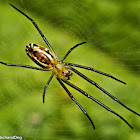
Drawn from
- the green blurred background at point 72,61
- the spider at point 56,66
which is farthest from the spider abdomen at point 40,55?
the green blurred background at point 72,61

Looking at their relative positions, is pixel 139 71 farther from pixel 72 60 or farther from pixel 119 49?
pixel 72 60

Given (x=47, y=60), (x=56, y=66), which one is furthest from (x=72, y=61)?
(x=47, y=60)

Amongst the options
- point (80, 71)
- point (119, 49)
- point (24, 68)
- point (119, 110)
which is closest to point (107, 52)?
point (119, 49)

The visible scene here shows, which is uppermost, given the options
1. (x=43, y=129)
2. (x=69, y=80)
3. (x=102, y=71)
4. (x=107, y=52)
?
(x=107, y=52)

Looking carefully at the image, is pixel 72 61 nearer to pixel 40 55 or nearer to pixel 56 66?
pixel 56 66

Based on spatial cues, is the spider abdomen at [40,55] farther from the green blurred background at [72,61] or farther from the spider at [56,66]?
the green blurred background at [72,61]
